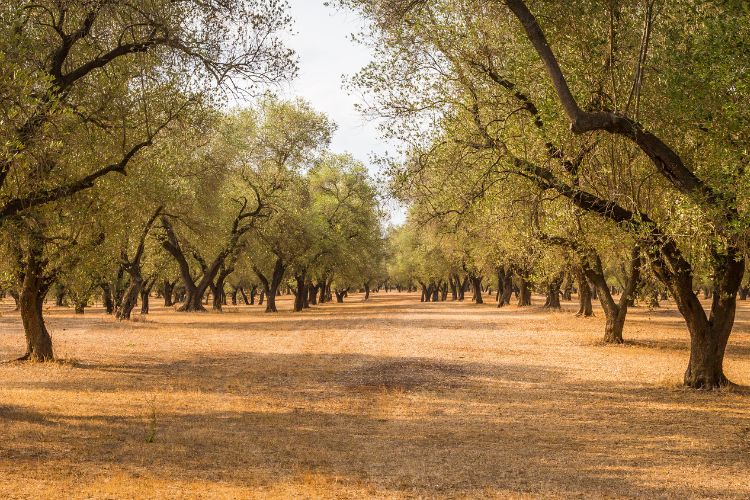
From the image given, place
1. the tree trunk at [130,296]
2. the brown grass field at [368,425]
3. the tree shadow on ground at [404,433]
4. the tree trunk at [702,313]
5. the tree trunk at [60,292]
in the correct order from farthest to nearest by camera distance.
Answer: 1. the tree trunk at [130,296]
2. the tree trunk at [60,292]
3. the tree trunk at [702,313]
4. the tree shadow on ground at [404,433]
5. the brown grass field at [368,425]

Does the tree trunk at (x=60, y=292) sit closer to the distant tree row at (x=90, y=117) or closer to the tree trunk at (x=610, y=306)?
the distant tree row at (x=90, y=117)

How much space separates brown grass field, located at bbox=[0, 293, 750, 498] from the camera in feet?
31.0

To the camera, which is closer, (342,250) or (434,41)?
(434,41)

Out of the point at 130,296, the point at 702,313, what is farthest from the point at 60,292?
the point at 702,313

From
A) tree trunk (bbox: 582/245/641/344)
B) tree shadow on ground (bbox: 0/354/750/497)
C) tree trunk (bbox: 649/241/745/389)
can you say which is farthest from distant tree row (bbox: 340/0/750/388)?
tree trunk (bbox: 582/245/641/344)

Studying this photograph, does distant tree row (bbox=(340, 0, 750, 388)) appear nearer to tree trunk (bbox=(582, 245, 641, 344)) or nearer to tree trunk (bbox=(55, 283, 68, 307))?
tree trunk (bbox=(582, 245, 641, 344))

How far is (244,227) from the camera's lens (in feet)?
184

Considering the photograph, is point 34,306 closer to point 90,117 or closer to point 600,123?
point 90,117

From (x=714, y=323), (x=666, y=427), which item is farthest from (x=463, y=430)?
(x=714, y=323)

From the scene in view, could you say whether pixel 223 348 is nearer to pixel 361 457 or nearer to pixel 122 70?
pixel 122 70

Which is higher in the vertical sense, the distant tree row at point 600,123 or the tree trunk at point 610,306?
the distant tree row at point 600,123

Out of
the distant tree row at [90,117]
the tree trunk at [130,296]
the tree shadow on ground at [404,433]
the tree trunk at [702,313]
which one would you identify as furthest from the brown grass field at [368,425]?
the tree trunk at [130,296]

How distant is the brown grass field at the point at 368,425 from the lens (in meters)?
9.46

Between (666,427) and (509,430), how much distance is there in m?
3.03
